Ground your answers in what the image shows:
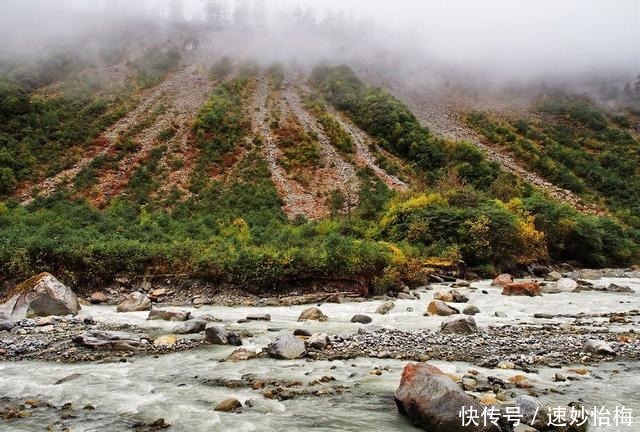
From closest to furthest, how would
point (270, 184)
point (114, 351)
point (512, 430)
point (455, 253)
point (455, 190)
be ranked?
point (512, 430), point (114, 351), point (455, 253), point (455, 190), point (270, 184)

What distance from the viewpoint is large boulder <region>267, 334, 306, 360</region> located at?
12328 mm

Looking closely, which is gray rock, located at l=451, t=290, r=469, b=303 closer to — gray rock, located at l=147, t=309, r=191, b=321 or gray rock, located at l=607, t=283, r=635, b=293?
gray rock, located at l=607, t=283, r=635, b=293

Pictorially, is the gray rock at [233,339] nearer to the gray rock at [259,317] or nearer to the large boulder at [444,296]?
the gray rock at [259,317]

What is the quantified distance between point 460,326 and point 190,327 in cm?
868

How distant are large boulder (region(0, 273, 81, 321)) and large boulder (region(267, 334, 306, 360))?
1082cm

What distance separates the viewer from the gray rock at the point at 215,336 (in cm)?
1415

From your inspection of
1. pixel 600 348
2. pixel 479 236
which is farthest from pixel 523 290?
pixel 600 348

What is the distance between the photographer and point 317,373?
11.0 meters

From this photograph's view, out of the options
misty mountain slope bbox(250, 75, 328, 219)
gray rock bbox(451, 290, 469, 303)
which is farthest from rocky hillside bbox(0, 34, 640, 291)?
gray rock bbox(451, 290, 469, 303)

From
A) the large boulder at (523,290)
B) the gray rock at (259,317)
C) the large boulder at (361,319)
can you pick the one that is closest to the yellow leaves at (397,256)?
the large boulder at (523,290)

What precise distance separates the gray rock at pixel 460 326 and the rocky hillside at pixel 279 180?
10.4 metres

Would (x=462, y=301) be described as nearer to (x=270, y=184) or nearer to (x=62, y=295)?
(x=62, y=295)

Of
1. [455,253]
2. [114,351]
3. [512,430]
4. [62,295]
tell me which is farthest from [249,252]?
[512,430]

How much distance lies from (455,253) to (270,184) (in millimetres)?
26485
